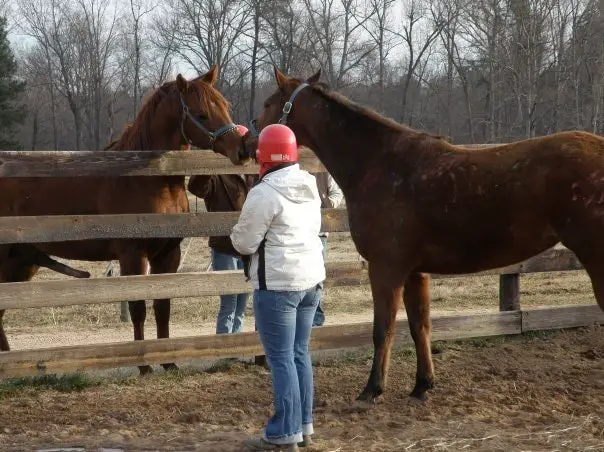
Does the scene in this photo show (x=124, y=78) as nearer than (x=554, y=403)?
No

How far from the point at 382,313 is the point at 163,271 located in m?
2.08

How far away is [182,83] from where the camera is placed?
5789 mm

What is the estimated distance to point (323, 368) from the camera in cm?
610

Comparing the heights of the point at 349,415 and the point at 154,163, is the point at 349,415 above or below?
below

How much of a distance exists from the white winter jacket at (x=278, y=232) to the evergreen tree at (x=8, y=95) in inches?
1278

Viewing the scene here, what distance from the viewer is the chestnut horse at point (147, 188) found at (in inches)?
228

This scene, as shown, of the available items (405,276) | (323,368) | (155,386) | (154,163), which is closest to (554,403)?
(405,276)

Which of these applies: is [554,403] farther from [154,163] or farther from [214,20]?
[214,20]

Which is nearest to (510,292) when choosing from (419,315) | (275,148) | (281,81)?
(419,315)

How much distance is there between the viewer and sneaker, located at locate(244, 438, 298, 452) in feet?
12.9

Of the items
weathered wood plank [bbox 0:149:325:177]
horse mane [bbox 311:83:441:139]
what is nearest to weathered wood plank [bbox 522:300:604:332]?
horse mane [bbox 311:83:441:139]

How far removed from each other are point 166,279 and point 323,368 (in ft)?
4.79

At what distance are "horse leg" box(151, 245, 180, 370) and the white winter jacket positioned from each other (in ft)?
8.06

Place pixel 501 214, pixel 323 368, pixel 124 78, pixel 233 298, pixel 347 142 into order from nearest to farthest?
pixel 501 214, pixel 347 142, pixel 323 368, pixel 233 298, pixel 124 78
